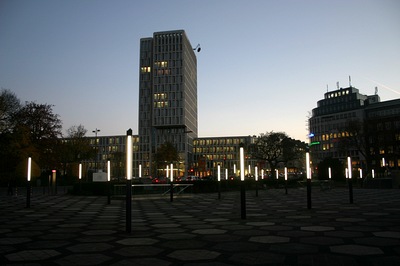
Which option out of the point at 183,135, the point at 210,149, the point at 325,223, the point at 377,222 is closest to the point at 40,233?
the point at 325,223

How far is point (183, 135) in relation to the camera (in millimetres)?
125625

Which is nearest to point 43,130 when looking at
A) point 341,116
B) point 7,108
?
point 7,108

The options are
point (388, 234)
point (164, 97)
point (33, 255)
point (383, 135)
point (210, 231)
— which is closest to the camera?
point (33, 255)

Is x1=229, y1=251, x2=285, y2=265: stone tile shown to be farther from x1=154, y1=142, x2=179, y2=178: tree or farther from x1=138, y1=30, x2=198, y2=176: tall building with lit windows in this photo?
x1=138, y1=30, x2=198, y2=176: tall building with lit windows

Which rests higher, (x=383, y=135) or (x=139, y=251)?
(x=383, y=135)

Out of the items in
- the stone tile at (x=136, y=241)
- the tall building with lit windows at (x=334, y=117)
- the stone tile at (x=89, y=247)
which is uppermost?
the tall building with lit windows at (x=334, y=117)

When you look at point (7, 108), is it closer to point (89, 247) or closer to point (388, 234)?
point (89, 247)

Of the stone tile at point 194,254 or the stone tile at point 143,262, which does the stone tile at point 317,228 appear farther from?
the stone tile at point 143,262

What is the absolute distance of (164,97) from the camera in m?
125

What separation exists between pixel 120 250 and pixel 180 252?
1115 millimetres

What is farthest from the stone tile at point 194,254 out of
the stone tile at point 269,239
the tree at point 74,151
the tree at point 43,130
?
the tree at point 74,151

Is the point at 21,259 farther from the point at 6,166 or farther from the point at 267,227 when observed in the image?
the point at 6,166

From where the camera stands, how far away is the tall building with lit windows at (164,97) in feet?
407

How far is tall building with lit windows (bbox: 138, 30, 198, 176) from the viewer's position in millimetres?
124125
